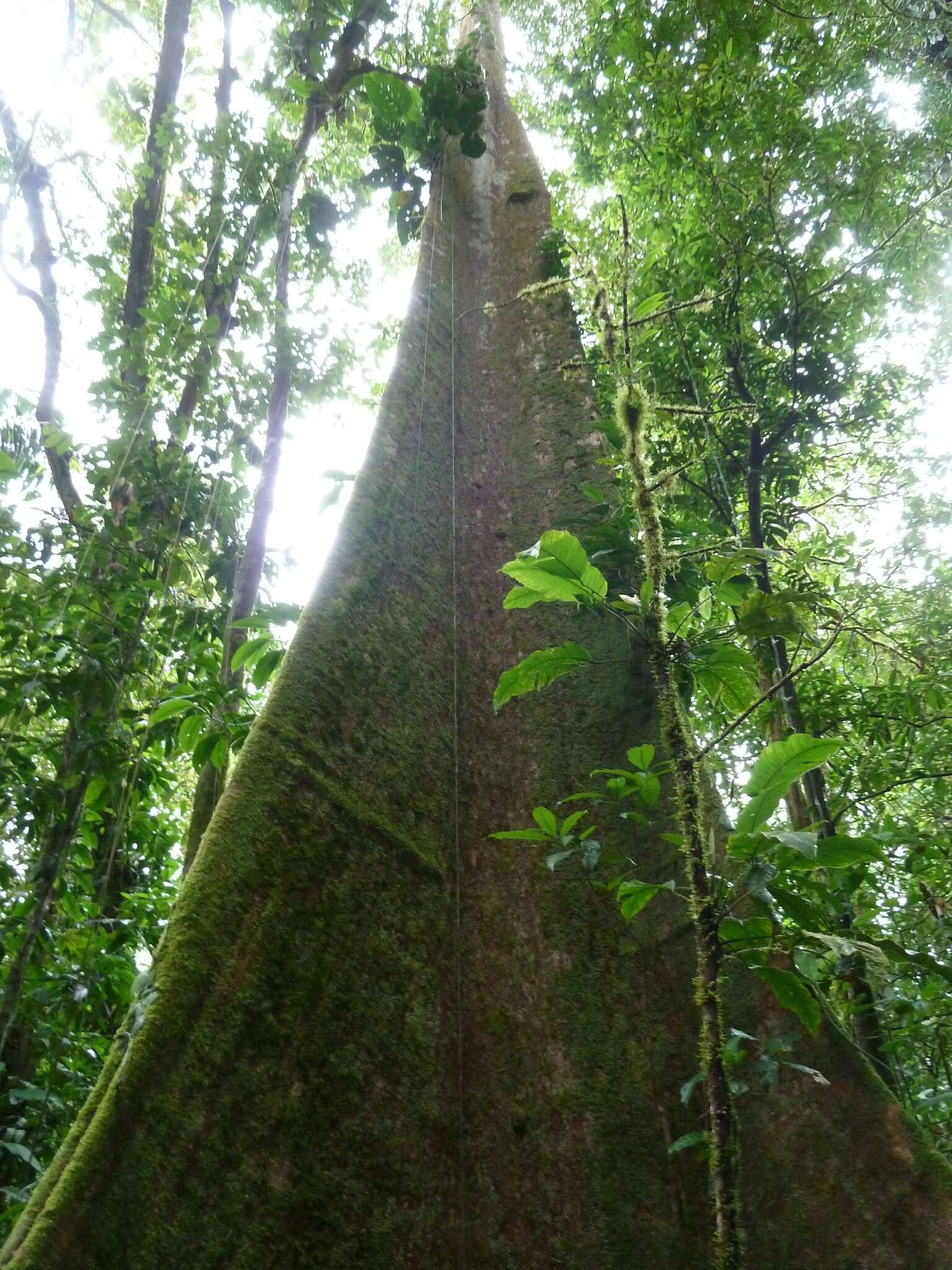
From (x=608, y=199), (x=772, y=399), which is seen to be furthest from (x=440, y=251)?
(x=608, y=199)

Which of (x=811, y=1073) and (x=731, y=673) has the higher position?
(x=731, y=673)

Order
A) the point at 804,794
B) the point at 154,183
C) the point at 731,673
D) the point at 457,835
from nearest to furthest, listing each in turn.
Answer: the point at 731,673 < the point at 457,835 < the point at 804,794 < the point at 154,183

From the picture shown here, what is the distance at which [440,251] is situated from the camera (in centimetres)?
371

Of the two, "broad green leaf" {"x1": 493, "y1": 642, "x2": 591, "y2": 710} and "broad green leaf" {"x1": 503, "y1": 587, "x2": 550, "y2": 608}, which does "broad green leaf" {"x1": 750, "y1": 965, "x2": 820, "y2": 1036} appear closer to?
"broad green leaf" {"x1": 493, "y1": 642, "x2": 591, "y2": 710}

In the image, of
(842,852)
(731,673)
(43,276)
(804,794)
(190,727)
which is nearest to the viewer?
(842,852)

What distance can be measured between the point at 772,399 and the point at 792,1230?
3449 millimetres

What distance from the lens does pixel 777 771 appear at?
1342 mm

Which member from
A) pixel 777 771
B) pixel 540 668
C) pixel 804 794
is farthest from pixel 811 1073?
pixel 804 794

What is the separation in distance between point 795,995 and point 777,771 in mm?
388

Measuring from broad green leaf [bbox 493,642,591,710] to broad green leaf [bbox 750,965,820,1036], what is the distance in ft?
2.07

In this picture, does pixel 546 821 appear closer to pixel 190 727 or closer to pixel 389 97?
pixel 190 727

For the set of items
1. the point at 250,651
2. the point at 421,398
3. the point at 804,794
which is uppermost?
the point at 421,398

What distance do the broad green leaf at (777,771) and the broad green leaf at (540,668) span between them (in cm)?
39

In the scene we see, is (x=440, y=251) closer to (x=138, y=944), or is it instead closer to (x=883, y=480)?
(x=883, y=480)
